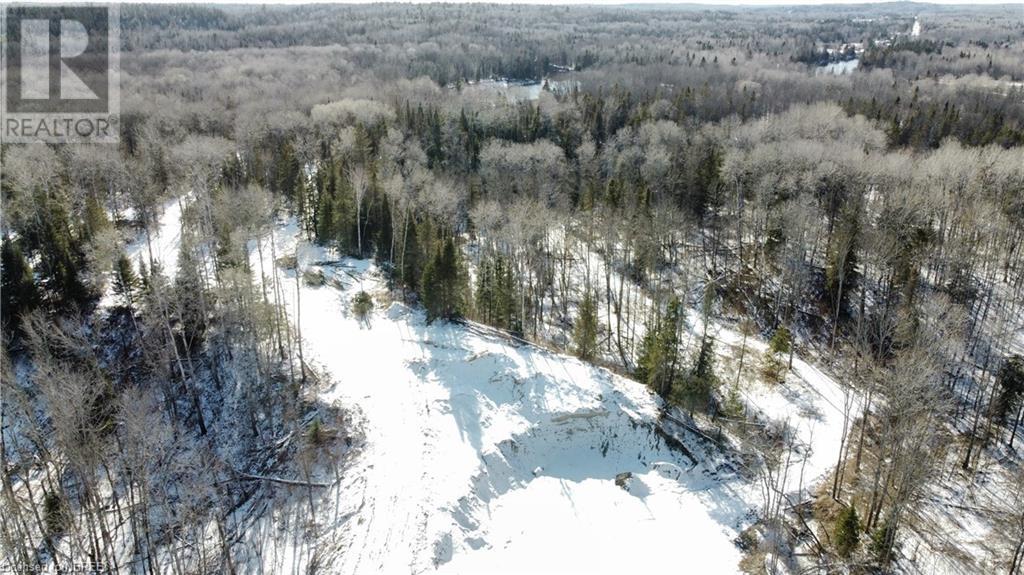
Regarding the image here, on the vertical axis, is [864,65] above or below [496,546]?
above

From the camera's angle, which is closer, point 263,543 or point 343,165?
point 263,543

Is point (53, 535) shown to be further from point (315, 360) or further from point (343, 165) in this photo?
point (343, 165)

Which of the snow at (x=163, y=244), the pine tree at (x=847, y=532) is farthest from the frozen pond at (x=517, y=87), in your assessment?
the pine tree at (x=847, y=532)

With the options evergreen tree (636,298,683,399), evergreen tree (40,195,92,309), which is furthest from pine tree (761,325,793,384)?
evergreen tree (40,195,92,309)

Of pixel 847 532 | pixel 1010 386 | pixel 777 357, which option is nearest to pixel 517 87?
pixel 777 357

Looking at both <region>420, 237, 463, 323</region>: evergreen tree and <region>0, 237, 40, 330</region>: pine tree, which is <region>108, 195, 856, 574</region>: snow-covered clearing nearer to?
<region>420, 237, 463, 323</region>: evergreen tree

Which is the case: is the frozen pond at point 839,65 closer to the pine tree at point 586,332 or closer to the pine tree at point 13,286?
the pine tree at point 586,332

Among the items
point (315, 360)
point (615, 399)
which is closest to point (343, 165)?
point (315, 360)

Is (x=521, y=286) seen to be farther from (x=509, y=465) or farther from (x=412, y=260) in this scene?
(x=509, y=465)
